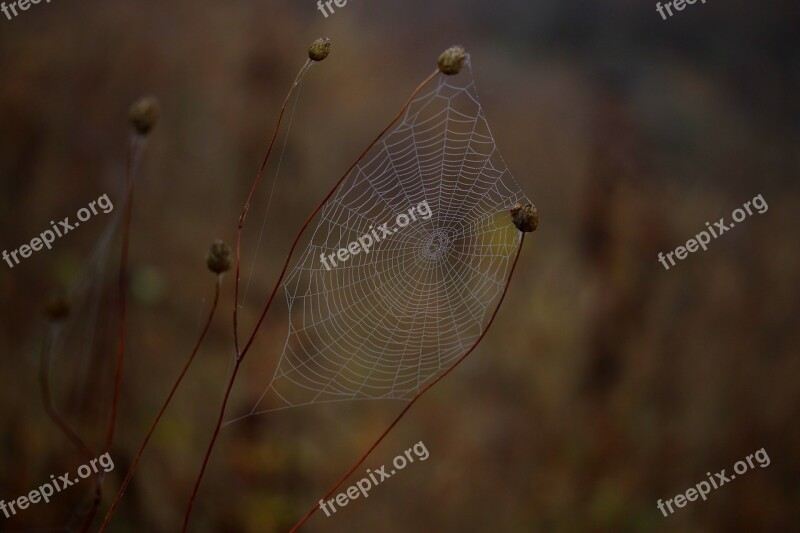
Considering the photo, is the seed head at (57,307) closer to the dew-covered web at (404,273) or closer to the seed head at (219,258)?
the seed head at (219,258)

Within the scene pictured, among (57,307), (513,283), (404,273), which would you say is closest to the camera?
(57,307)

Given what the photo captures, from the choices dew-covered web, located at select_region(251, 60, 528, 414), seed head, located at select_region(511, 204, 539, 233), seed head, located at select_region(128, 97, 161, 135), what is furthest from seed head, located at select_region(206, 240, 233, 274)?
dew-covered web, located at select_region(251, 60, 528, 414)

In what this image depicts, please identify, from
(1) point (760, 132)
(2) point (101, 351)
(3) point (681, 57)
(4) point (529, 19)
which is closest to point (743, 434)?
(1) point (760, 132)

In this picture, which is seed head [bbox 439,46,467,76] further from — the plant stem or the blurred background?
the blurred background

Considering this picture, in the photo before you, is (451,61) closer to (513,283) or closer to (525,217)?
(525,217)

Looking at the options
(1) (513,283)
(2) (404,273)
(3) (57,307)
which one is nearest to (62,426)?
(3) (57,307)

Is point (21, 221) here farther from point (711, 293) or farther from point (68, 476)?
point (711, 293)
